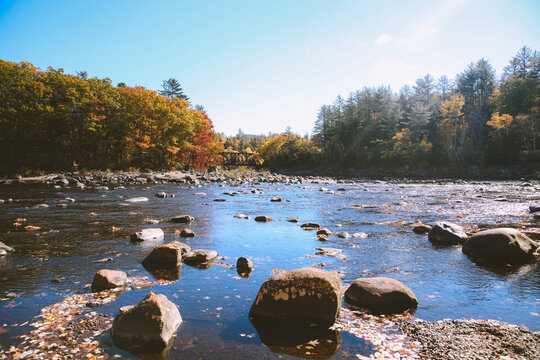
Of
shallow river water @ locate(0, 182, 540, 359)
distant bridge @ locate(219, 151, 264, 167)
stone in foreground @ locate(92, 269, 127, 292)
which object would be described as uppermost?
distant bridge @ locate(219, 151, 264, 167)

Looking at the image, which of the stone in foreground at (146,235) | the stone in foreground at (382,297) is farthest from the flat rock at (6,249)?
the stone in foreground at (382,297)

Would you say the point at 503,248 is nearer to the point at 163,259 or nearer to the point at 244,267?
the point at 244,267

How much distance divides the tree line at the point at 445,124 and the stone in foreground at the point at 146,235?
5969 centimetres

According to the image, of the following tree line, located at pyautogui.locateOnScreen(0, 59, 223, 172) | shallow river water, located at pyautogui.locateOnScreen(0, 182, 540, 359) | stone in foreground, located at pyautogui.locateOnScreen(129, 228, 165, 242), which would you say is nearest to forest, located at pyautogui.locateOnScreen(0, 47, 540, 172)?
tree line, located at pyautogui.locateOnScreen(0, 59, 223, 172)

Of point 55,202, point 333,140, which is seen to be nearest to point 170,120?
point 55,202

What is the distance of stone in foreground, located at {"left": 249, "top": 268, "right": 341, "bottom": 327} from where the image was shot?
3480 mm

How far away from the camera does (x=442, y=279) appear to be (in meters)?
4.93

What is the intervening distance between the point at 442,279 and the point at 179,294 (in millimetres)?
4483

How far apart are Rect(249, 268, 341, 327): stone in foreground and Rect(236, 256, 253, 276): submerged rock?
1.40 meters

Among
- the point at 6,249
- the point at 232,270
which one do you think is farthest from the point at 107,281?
the point at 6,249

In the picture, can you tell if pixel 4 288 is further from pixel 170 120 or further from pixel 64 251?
pixel 170 120

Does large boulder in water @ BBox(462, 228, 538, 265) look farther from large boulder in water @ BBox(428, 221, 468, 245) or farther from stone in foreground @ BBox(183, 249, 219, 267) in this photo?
stone in foreground @ BBox(183, 249, 219, 267)

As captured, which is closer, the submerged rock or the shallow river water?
the shallow river water

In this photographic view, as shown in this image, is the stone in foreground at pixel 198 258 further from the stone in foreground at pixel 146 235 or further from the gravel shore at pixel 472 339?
the gravel shore at pixel 472 339
